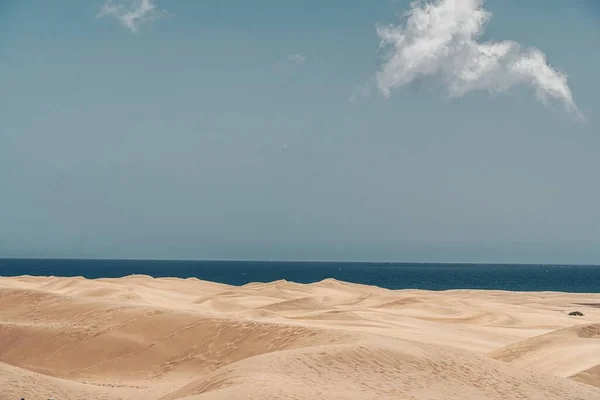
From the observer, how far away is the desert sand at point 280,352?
42.9ft

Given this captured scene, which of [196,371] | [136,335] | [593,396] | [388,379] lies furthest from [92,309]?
[593,396]

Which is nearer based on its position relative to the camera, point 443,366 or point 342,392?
point 342,392

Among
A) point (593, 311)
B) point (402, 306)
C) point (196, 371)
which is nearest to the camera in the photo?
point (196, 371)

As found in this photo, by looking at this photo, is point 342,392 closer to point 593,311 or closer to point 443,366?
point 443,366

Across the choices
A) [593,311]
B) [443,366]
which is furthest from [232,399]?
[593,311]

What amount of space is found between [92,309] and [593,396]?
18.6 meters

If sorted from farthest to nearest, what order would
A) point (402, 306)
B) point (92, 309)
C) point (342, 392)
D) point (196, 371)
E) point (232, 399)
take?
point (402, 306)
point (92, 309)
point (196, 371)
point (342, 392)
point (232, 399)

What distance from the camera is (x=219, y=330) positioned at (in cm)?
2189

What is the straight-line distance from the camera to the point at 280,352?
48.0 feet

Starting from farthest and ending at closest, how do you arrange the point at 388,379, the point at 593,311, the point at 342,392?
the point at 593,311 → the point at 388,379 → the point at 342,392

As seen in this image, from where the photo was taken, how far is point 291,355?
1408cm

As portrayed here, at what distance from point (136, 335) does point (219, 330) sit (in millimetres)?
3066

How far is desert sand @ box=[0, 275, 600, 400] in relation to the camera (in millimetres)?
13070

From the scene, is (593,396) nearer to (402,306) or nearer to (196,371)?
(196,371)
